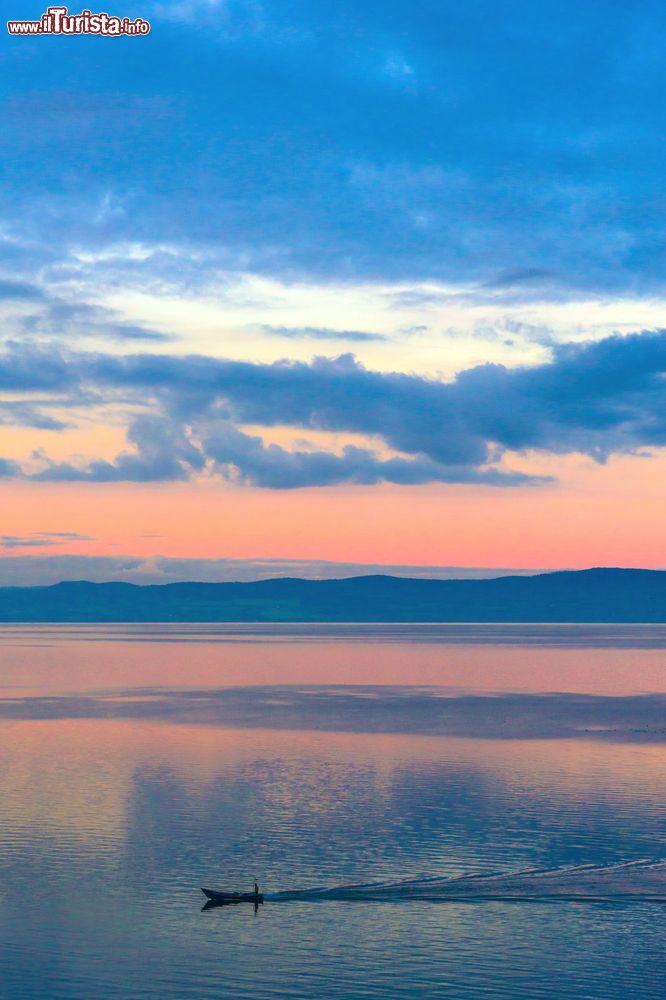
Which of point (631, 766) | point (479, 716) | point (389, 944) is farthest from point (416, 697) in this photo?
point (389, 944)

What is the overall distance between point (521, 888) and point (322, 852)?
33.3 feet

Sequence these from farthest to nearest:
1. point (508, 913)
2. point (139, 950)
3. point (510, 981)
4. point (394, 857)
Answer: point (394, 857), point (508, 913), point (139, 950), point (510, 981)

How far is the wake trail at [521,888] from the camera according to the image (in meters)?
45.8

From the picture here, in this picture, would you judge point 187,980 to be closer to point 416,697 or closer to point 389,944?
point 389,944

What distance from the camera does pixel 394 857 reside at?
2056 inches

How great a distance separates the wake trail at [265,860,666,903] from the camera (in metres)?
45.8

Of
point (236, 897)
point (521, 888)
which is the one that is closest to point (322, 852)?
point (236, 897)

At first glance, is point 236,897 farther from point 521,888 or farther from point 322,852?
point 521,888

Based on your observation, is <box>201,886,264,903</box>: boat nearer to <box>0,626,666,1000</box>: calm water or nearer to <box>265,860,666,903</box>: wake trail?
<box>0,626,666,1000</box>: calm water

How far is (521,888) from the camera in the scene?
47.2m

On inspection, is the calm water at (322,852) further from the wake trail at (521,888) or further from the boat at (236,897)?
the boat at (236,897)

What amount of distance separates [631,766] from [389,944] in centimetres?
4505

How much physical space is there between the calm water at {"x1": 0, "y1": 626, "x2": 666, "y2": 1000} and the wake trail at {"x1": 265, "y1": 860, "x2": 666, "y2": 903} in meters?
0.23

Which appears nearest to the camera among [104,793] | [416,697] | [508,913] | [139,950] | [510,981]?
[510,981]
